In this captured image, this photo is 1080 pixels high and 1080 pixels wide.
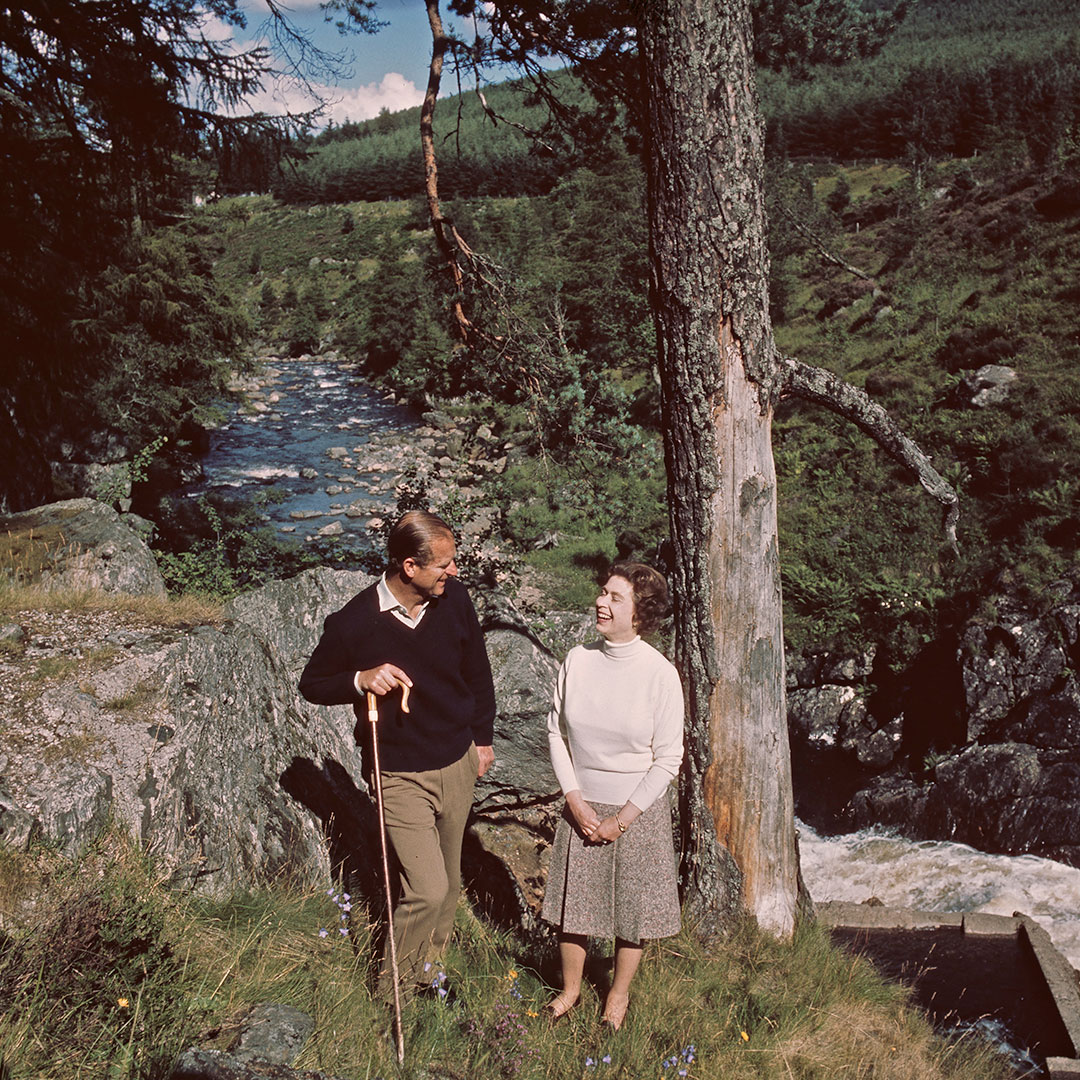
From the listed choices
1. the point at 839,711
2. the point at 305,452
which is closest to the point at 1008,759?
the point at 839,711

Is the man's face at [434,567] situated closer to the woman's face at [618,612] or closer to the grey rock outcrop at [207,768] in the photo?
the woman's face at [618,612]

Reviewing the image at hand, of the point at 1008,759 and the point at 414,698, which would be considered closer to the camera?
the point at 414,698

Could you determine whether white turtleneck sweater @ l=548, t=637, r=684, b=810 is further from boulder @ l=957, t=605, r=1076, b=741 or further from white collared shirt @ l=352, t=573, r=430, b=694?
boulder @ l=957, t=605, r=1076, b=741

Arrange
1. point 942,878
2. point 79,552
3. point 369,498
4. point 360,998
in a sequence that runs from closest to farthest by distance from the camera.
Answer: point 360,998, point 79,552, point 942,878, point 369,498

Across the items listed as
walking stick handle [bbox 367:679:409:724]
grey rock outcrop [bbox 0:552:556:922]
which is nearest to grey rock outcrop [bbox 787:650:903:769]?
grey rock outcrop [bbox 0:552:556:922]

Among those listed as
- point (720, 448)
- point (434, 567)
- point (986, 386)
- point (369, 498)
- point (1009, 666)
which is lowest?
point (1009, 666)

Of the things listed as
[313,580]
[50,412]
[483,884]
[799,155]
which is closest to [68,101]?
[50,412]

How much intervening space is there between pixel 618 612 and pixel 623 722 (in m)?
0.42

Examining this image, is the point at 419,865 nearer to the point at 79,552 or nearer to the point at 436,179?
the point at 436,179

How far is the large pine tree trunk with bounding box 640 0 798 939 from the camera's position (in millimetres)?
3828

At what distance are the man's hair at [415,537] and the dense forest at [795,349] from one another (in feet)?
6.31

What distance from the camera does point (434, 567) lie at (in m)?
3.25

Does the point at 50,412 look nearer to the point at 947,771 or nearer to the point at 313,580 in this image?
the point at 313,580

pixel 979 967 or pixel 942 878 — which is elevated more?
pixel 979 967
